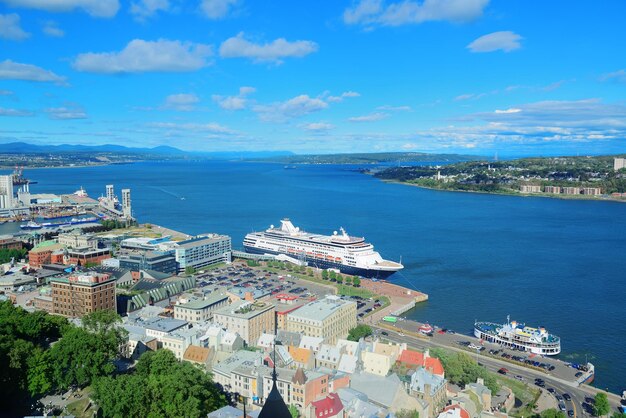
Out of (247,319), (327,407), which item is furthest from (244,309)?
(327,407)

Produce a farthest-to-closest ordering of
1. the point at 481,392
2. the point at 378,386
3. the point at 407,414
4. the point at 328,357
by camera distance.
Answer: the point at 328,357, the point at 481,392, the point at 378,386, the point at 407,414

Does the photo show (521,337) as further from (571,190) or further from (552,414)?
(571,190)

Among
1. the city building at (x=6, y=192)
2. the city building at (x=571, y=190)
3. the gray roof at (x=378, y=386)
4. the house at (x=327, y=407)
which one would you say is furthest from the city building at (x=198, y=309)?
the city building at (x=571, y=190)

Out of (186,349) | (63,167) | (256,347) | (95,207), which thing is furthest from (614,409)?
(63,167)

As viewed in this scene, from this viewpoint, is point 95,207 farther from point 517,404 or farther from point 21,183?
point 517,404

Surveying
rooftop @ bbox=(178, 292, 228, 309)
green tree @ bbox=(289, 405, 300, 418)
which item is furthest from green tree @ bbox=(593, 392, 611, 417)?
rooftop @ bbox=(178, 292, 228, 309)

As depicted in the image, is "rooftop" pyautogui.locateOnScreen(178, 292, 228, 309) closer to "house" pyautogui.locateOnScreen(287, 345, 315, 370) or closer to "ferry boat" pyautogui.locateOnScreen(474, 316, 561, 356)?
"house" pyautogui.locateOnScreen(287, 345, 315, 370)
